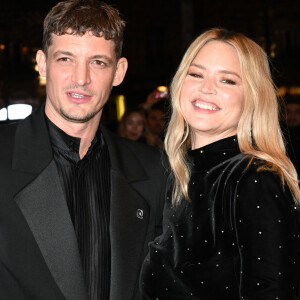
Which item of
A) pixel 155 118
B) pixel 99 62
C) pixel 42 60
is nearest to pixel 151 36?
pixel 155 118

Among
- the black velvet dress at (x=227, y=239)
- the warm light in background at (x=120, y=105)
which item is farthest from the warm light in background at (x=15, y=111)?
the black velvet dress at (x=227, y=239)

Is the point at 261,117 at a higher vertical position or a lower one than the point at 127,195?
higher

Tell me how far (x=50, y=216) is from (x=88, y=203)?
209mm

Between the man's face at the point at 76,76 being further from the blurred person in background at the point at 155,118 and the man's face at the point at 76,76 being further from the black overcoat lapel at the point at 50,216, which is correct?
the blurred person in background at the point at 155,118

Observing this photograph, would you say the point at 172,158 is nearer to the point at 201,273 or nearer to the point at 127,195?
the point at 127,195

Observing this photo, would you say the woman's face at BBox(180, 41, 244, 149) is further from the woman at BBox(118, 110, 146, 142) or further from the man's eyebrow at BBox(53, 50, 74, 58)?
the woman at BBox(118, 110, 146, 142)

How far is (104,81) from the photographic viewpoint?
2.96m

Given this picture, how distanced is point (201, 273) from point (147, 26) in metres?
22.4

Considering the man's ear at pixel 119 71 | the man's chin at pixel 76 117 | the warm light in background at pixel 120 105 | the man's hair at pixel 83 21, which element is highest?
the man's hair at pixel 83 21

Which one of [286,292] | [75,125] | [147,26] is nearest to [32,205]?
[75,125]

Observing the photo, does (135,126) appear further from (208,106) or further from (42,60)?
(208,106)

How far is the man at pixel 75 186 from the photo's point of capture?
261 cm

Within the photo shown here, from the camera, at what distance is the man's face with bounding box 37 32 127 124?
2861 millimetres

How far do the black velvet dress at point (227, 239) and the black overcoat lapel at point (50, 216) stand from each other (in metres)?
0.43
